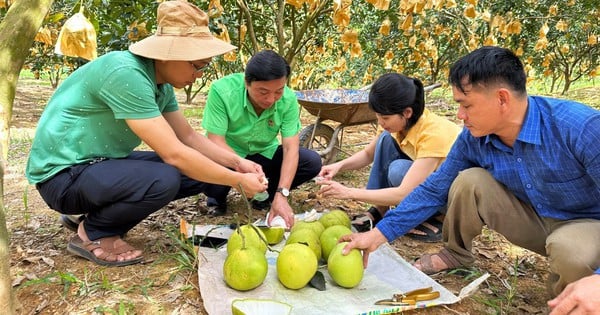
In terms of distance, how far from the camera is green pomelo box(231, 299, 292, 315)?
175 centimetres

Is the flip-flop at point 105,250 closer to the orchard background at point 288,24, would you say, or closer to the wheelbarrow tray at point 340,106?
the orchard background at point 288,24

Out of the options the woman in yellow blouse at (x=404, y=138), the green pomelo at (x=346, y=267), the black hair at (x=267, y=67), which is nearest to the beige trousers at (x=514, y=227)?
the woman in yellow blouse at (x=404, y=138)

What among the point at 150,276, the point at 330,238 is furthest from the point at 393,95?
the point at 150,276

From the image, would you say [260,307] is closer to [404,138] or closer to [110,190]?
[110,190]

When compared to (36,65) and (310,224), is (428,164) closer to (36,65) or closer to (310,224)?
(310,224)

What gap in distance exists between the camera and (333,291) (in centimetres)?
208

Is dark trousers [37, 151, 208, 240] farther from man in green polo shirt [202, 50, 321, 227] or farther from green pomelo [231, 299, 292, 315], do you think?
green pomelo [231, 299, 292, 315]

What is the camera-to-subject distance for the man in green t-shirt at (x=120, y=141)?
7.09ft

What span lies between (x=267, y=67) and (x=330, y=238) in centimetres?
115

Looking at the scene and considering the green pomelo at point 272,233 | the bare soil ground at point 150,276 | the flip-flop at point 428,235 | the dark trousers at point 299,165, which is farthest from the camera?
the dark trousers at point 299,165

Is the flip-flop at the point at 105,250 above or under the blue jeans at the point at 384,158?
under

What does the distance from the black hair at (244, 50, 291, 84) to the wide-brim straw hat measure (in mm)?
379

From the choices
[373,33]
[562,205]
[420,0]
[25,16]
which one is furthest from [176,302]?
[373,33]

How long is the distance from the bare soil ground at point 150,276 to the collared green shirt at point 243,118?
0.58 meters
